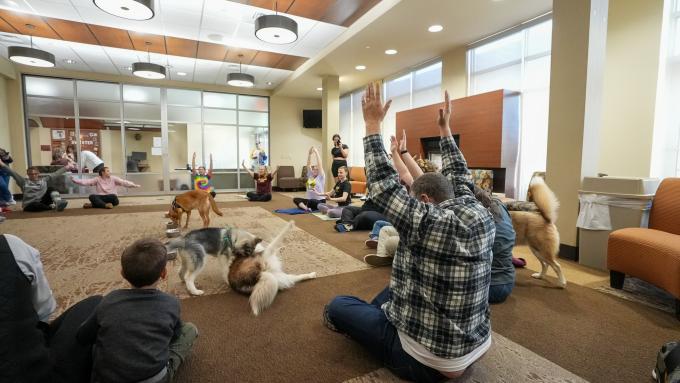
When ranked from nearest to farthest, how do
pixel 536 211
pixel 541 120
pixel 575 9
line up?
pixel 536 211 < pixel 575 9 < pixel 541 120

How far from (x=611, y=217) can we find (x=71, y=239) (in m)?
5.97

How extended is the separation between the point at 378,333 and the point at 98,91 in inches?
448

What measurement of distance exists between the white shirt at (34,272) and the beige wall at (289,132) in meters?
10.7

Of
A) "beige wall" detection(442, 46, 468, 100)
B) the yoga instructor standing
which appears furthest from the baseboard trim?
"beige wall" detection(442, 46, 468, 100)

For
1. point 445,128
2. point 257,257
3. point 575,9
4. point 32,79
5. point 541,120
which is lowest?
point 257,257

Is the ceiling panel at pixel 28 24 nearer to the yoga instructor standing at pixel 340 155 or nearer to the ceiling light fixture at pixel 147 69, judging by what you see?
the ceiling light fixture at pixel 147 69

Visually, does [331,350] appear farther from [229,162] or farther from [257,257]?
[229,162]

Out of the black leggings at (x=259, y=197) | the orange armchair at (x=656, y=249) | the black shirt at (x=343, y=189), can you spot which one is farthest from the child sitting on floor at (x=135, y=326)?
the black leggings at (x=259, y=197)

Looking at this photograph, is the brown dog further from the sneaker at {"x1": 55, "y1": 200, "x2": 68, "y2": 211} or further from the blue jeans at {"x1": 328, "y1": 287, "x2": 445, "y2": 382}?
the sneaker at {"x1": 55, "y1": 200, "x2": 68, "y2": 211}

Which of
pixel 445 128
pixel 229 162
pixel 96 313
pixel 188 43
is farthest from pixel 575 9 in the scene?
pixel 229 162

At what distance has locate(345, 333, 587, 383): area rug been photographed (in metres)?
1.41

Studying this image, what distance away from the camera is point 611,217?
2.98 metres

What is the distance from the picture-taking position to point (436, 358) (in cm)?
120

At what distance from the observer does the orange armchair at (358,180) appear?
8.88m
